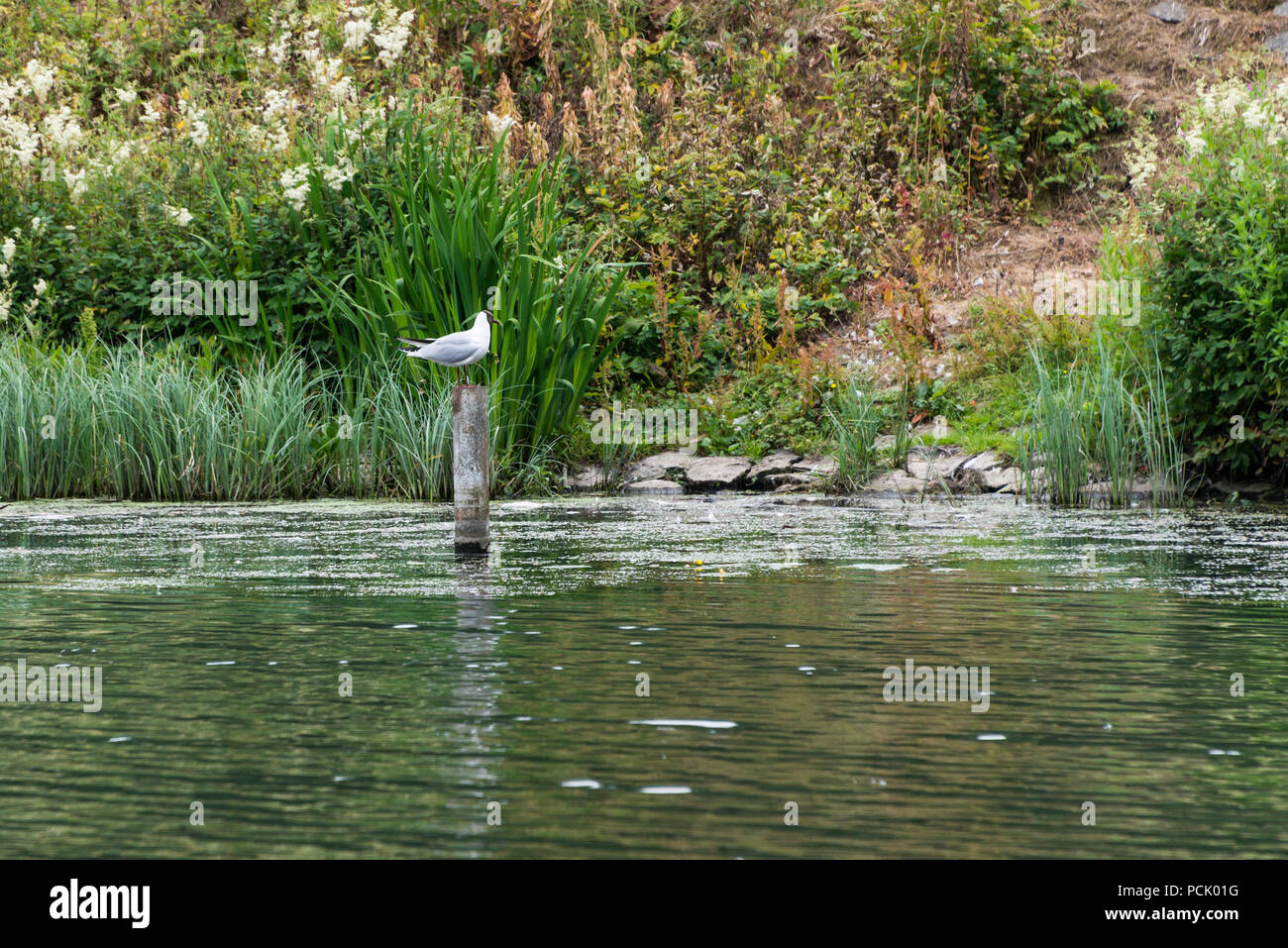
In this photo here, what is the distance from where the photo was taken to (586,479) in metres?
12.9

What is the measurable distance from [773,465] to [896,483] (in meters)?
1.14

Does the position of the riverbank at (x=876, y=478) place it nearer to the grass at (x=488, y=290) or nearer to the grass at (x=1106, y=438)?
the grass at (x=1106, y=438)

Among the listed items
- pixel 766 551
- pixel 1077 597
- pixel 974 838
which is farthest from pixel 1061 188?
pixel 974 838

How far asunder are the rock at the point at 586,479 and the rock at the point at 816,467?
1613 mm

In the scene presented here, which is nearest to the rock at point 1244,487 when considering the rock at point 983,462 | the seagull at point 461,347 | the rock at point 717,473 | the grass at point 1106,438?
the grass at point 1106,438

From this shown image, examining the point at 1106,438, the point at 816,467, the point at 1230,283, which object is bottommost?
the point at 816,467

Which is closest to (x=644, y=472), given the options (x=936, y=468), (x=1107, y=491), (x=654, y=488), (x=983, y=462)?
(x=654, y=488)

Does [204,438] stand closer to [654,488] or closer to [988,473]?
[654,488]

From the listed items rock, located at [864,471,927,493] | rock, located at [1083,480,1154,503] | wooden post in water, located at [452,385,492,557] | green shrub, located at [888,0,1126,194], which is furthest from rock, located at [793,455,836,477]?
green shrub, located at [888,0,1126,194]

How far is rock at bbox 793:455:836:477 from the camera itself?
12.5 m

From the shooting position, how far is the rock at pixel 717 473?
12.7 m
